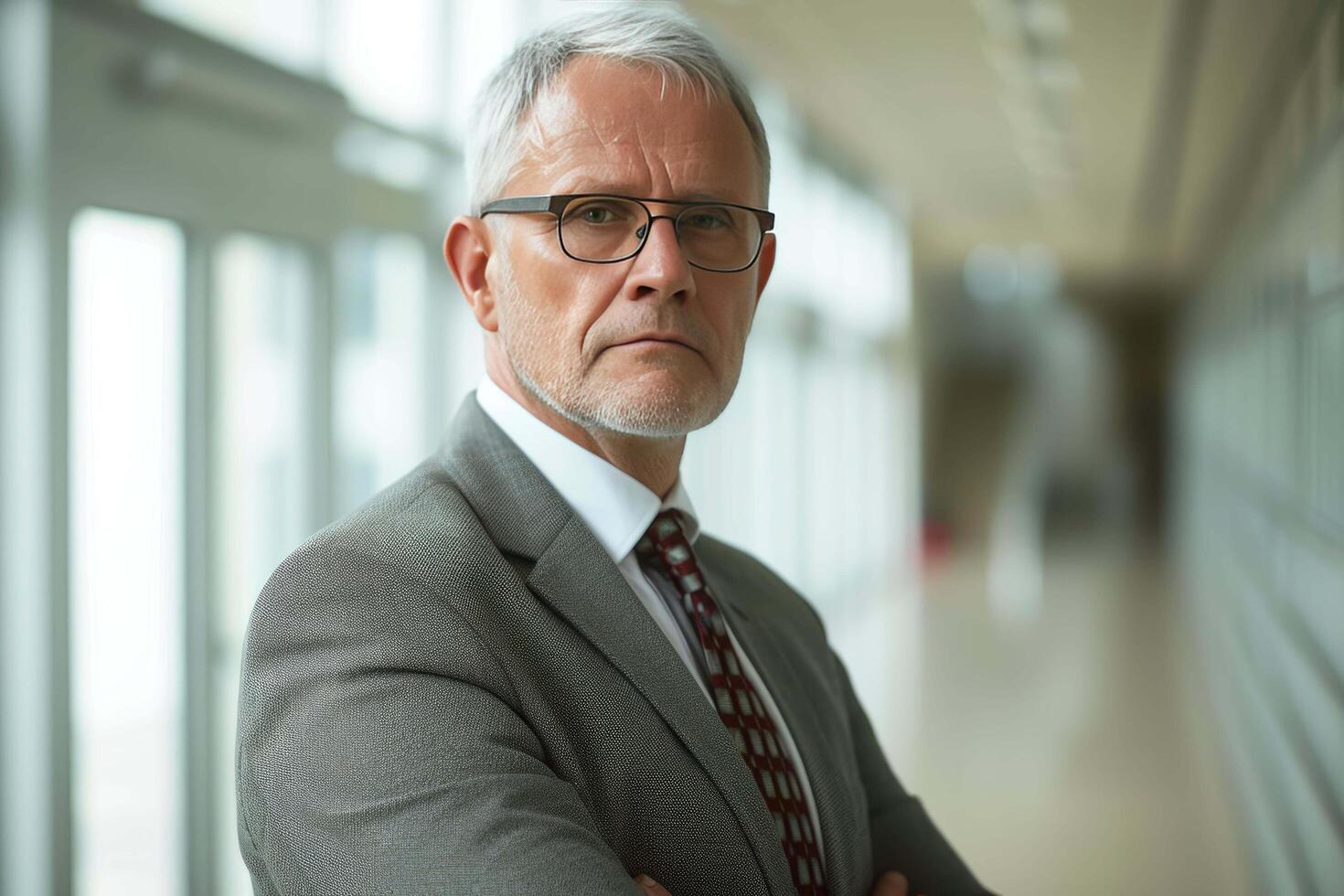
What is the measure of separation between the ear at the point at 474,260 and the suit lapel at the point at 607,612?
226mm

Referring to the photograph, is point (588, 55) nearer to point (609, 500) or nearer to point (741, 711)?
point (609, 500)

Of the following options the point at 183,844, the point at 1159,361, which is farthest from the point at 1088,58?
the point at 1159,361

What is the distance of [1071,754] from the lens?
7.63m

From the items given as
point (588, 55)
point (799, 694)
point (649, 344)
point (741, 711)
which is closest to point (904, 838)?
point (799, 694)

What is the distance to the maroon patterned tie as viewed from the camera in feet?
4.96

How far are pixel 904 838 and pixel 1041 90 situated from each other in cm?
951

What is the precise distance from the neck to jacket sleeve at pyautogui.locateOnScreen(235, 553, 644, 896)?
1.19 feet

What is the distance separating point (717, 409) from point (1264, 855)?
16.5 ft

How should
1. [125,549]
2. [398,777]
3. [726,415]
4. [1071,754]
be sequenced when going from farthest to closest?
[726,415]
[1071,754]
[125,549]
[398,777]

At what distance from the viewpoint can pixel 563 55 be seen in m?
1.51

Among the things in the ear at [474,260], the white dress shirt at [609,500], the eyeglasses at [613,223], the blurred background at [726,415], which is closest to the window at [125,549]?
the blurred background at [726,415]

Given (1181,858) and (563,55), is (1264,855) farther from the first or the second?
(563,55)

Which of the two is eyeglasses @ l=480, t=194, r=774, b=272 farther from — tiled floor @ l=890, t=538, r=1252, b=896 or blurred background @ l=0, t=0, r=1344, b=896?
tiled floor @ l=890, t=538, r=1252, b=896

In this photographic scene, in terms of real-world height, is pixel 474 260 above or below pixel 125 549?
above
